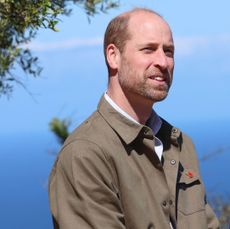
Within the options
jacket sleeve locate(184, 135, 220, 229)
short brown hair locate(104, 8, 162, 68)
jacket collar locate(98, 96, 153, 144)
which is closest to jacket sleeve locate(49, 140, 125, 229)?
jacket collar locate(98, 96, 153, 144)

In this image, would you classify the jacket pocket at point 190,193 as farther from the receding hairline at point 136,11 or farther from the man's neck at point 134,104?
the receding hairline at point 136,11

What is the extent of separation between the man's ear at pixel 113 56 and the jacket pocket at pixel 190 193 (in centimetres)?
71

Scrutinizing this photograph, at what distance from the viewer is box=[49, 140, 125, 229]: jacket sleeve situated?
10.7 ft

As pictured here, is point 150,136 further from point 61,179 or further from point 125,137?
point 61,179

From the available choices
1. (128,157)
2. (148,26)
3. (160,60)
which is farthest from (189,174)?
(148,26)

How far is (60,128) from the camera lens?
8.28m

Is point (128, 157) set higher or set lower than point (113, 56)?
lower

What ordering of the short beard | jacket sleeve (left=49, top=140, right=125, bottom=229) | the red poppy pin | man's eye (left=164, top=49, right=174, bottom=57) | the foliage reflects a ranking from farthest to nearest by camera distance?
the foliage → the red poppy pin → man's eye (left=164, top=49, right=174, bottom=57) → the short beard → jacket sleeve (left=49, top=140, right=125, bottom=229)

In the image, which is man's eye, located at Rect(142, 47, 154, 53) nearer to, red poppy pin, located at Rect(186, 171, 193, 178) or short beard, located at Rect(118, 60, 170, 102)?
short beard, located at Rect(118, 60, 170, 102)

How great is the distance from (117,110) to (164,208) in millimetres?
534

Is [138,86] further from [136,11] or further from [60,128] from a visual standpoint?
[60,128]

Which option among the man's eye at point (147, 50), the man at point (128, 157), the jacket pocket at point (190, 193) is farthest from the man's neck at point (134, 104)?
the jacket pocket at point (190, 193)

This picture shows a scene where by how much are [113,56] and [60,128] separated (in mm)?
4780

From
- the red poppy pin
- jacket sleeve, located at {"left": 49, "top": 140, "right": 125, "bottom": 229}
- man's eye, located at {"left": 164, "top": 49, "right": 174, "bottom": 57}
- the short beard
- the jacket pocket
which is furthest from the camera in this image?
the red poppy pin
